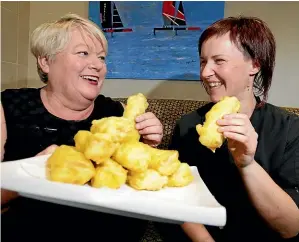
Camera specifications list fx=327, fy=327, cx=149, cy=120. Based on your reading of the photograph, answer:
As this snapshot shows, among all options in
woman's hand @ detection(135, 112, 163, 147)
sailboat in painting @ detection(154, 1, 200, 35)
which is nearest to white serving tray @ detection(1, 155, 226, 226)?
woman's hand @ detection(135, 112, 163, 147)

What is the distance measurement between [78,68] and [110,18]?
3.36ft

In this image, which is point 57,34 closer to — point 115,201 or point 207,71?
point 207,71

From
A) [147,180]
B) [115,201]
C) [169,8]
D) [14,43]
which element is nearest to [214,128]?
[147,180]

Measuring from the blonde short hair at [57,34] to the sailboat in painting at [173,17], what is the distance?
829mm

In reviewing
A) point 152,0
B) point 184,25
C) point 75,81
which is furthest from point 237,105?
point 152,0

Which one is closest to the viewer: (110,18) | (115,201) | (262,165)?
(115,201)

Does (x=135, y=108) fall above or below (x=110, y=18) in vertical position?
below

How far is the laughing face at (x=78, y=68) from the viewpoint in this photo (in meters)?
1.16

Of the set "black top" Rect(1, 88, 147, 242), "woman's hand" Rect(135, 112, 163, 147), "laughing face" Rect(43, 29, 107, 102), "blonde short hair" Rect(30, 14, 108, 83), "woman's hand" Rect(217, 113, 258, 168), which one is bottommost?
"black top" Rect(1, 88, 147, 242)

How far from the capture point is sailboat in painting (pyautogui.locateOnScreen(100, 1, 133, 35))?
206 centimetres

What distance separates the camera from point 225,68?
3.49 feet

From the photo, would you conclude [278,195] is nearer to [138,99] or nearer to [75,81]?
[138,99]

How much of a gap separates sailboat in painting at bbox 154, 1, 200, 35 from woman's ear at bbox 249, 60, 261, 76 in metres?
0.87

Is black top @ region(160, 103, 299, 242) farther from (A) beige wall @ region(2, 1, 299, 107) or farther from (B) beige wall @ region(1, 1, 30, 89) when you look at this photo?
(B) beige wall @ region(1, 1, 30, 89)
